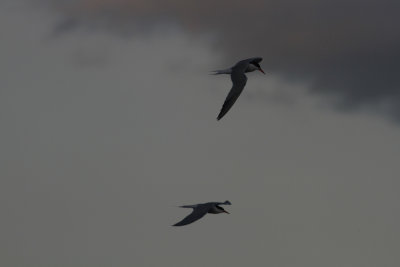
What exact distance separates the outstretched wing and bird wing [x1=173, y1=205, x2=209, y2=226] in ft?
14.5

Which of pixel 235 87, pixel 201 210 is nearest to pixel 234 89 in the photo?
pixel 235 87

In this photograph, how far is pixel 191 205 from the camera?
44281 mm

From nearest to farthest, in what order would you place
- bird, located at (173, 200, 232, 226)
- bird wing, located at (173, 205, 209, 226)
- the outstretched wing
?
bird wing, located at (173, 205, 209, 226) → bird, located at (173, 200, 232, 226) → the outstretched wing

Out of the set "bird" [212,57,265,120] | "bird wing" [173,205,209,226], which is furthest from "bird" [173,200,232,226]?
"bird" [212,57,265,120]

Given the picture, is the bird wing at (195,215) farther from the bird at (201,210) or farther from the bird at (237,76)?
the bird at (237,76)

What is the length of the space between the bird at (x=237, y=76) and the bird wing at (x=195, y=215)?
4.42 meters

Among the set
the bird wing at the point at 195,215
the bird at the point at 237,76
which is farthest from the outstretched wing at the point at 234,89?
the bird wing at the point at 195,215

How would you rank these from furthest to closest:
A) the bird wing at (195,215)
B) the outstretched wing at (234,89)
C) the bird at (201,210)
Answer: the outstretched wing at (234,89) < the bird at (201,210) < the bird wing at (195,215)

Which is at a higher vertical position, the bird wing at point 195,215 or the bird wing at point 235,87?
the bird wing at point 235,87

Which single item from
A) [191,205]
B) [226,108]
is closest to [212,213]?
[191,205]

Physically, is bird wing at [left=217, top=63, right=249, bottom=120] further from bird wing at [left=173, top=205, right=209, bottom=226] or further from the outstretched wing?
bird wing at [left=173, top=205, right=209, bottom=226]

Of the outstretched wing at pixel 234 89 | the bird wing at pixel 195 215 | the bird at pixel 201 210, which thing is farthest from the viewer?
the outstretched wing at pixel 234 89

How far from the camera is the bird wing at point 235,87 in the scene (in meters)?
42.6

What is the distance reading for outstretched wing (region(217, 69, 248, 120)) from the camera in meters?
42.6
